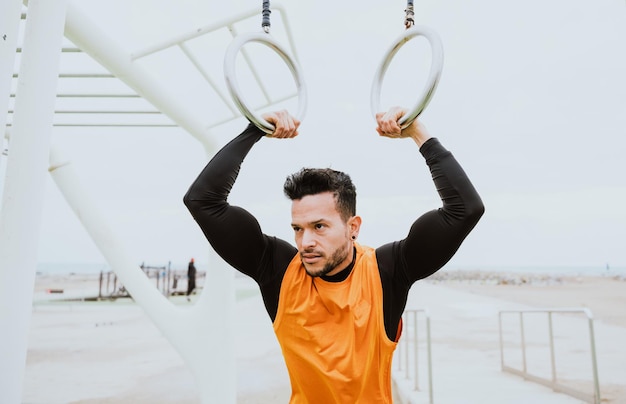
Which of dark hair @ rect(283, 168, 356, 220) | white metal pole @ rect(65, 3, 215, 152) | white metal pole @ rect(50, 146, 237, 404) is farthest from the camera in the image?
white metal pole @ rect(50, 146, 237, 404)

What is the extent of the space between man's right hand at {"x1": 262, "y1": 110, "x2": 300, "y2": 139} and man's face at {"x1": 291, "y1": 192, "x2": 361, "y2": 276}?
0.26m

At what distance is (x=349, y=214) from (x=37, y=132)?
3.97ft

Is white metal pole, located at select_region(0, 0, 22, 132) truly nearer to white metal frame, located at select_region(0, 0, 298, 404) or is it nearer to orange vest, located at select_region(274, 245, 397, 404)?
white metal frame, located at select_region(0, 0, 298, 404)

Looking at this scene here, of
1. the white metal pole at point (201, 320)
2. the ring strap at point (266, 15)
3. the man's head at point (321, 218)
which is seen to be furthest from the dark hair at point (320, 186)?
the white metal pole at point (201, 320)

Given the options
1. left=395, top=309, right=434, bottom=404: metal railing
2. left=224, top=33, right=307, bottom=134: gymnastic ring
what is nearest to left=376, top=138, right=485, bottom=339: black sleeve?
left=224, top=33, right=307, bottom=134: gymnastic ring

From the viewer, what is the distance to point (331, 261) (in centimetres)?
171

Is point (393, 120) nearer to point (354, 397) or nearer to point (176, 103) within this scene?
point (354, 397)

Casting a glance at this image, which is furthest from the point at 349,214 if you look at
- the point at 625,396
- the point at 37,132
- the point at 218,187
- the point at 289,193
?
the point at 625,396

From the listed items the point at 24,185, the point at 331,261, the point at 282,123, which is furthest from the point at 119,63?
the point at 331,261

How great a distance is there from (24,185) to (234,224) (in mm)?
772

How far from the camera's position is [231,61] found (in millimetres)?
1729

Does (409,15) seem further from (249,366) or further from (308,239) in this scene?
(249,366)

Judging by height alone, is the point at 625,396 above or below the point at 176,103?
below

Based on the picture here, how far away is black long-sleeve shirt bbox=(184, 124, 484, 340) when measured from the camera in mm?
1597
